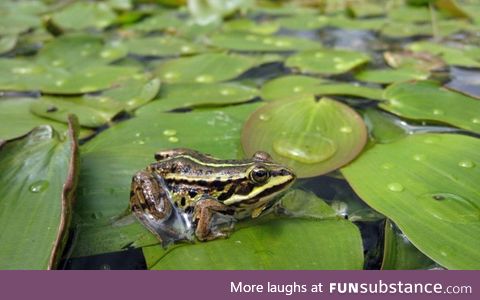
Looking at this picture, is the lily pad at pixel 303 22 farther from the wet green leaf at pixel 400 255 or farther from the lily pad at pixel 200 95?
the wet green leaf at pixel 400 255

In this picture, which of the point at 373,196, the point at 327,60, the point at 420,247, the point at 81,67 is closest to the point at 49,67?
the point at 81,67

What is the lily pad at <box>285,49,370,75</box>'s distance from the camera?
3793mm

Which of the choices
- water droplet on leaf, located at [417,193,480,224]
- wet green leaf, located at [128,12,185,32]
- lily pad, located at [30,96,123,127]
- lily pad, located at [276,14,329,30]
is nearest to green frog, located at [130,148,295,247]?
water droplet on leaf, located at [417,193,480,224]

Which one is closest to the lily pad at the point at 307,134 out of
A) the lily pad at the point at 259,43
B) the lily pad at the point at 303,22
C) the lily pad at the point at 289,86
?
the lily pad at the point at 289,86

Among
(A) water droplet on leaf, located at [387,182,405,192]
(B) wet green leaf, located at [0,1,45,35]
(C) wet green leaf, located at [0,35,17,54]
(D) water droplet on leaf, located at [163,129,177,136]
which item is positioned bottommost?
Result: (A) water droplet on leaf, located at [387,182,405,192]

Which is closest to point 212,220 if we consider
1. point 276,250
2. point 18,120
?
point 276,250

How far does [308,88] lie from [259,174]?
147 cm

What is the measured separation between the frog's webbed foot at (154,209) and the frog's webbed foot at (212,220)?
7cm

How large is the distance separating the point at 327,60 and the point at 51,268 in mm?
2992

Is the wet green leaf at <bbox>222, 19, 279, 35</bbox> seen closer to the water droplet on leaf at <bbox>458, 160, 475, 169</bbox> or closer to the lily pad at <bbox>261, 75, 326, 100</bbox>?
the lily pad at <bbox>261, 75, 326, 100</bbox>

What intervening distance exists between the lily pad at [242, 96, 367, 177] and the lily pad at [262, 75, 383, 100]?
276mm

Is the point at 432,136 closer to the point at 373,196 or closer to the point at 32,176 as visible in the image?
the point at 373,196

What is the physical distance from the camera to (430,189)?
7.08 feet

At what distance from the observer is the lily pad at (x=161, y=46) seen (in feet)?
14.6
